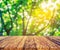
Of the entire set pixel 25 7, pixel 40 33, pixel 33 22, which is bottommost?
pixel 40 33

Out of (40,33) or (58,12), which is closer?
(58,12)

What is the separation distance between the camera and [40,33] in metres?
15.4

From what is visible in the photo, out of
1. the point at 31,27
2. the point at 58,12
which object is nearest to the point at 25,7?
the point at 31,27

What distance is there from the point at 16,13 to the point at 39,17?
1926mm

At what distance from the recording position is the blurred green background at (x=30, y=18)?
14461 millimetres

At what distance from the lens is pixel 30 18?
15.2 meters

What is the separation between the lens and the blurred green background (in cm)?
1446

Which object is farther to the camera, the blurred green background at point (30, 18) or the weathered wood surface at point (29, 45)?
the blurred green background at point (30, 18)

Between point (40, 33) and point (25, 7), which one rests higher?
point (25, 7)

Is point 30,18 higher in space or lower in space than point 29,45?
lower

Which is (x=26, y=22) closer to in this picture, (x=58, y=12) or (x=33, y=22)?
(x=33, y=22)

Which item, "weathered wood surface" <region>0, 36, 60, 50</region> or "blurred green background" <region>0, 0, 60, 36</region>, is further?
"blurred green background" <region>0, 0, 60, 36</region>

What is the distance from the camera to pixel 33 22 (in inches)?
595

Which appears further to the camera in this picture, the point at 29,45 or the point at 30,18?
the point at 30,18
